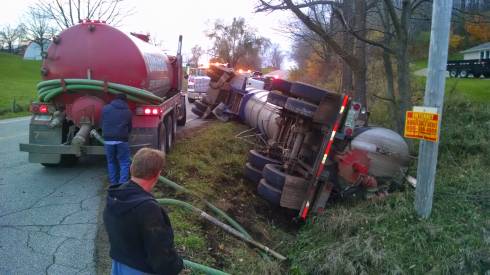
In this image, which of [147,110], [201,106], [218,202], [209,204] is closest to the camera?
[209,204]

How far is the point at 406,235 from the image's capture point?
5.40 metres

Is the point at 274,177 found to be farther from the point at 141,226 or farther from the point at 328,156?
the point at 141,226

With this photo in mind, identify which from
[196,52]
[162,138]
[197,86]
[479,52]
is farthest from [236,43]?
[162,138]

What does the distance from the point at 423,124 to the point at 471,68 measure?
35082 mm

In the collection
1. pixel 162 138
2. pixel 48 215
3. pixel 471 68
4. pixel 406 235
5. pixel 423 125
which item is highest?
pixel 471 68

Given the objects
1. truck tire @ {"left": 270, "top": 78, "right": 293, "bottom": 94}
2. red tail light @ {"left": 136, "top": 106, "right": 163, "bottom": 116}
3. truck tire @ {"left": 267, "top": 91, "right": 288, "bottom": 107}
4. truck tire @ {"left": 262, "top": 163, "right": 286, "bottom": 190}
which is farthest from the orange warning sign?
red tail light @ {"left": 136, "top": 106, "right": 163, "bottom": 116}

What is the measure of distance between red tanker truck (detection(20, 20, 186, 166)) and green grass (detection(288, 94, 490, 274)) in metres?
3.64

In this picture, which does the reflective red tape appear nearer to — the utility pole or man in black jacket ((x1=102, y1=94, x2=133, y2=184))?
the utility pole

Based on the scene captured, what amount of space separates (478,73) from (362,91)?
28.4m

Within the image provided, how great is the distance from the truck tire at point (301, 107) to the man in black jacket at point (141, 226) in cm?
435

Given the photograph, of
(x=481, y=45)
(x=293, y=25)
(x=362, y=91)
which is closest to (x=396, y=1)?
(x=362, y=91)

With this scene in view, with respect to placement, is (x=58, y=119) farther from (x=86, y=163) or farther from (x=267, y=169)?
(x=267, y=169)

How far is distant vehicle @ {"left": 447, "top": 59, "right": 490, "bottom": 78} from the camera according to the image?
118ft

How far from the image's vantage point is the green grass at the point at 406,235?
491 cm
